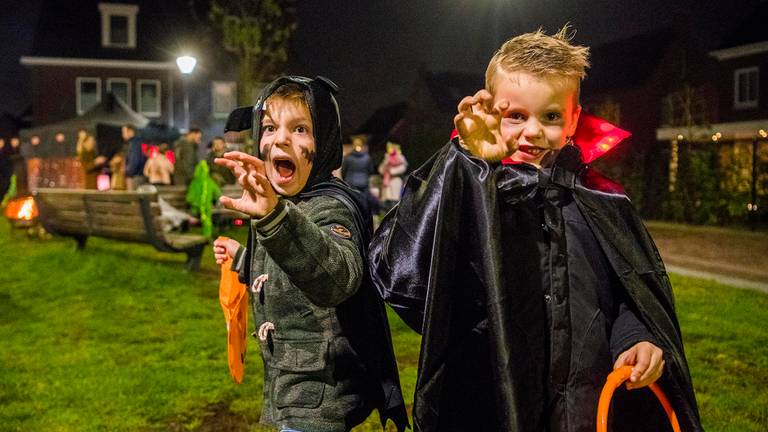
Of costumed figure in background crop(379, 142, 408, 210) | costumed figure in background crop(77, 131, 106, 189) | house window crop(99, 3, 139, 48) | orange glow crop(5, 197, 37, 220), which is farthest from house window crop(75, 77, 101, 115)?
orange glow crop(5, 197, 37, 220)

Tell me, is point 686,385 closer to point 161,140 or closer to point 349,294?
point 349,294

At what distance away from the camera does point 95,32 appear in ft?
123

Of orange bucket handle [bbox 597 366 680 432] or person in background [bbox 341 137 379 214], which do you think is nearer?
orange bucket handle [bbox 597 366 680 432]

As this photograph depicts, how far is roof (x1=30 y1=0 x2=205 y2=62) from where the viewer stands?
1455 inches

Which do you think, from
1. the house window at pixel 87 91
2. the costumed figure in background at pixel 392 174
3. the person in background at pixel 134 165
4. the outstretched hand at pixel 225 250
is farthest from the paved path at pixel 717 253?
the house window at pixel 87 91

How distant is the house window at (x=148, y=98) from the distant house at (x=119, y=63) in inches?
2.0

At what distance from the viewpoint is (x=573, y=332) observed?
1911mm

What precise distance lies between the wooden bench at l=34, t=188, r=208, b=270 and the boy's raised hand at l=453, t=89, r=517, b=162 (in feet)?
27.0

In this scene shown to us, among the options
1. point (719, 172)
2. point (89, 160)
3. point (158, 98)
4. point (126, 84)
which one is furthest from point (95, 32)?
point (719, 172)

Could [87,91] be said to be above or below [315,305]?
above

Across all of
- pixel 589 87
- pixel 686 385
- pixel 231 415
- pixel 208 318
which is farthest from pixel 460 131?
pixel 589 87

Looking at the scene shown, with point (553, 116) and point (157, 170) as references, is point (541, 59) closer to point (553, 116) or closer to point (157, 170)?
point (553, 116)

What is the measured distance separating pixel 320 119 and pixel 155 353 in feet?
14.5

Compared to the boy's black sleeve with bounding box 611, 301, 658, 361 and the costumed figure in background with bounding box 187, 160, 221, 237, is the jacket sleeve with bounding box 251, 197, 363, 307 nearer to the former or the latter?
the boy's black sleeve with bounding box 611, 301, 658, 361
